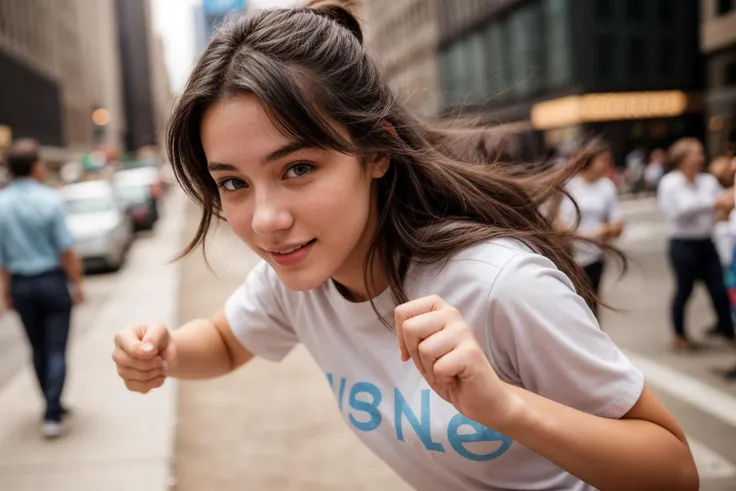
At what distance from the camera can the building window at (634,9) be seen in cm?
3553

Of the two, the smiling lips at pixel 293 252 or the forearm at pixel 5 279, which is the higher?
the smiling lips at pixel 293 252

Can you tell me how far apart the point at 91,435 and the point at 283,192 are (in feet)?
13.8

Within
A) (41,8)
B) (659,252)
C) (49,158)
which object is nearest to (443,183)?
(659,252)

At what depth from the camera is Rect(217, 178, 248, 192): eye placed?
1571mm

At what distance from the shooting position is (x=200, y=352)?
2.07 m

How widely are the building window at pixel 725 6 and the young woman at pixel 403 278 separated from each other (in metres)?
28.4

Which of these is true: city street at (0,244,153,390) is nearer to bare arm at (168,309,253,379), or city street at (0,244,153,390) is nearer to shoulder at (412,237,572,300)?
bare arm at (168,309,253,379)

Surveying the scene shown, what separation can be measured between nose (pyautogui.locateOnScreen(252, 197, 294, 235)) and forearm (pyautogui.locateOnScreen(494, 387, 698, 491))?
58 centimetres

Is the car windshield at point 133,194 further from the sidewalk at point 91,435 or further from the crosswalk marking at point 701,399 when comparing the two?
the crosswalk marking at point 701,399

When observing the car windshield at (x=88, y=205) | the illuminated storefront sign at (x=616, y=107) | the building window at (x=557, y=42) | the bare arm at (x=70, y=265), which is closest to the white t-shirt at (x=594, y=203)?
the bare arm at (x=70, y=265)

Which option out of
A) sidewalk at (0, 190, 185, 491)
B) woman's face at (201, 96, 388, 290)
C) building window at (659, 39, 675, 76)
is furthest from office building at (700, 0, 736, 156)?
woman's face at (201, 96, 388, 290)

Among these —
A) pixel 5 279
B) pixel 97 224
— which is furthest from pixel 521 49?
pixel 5 279

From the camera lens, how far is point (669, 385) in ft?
17.9

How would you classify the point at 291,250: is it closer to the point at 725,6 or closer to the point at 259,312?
the point at 259,312
